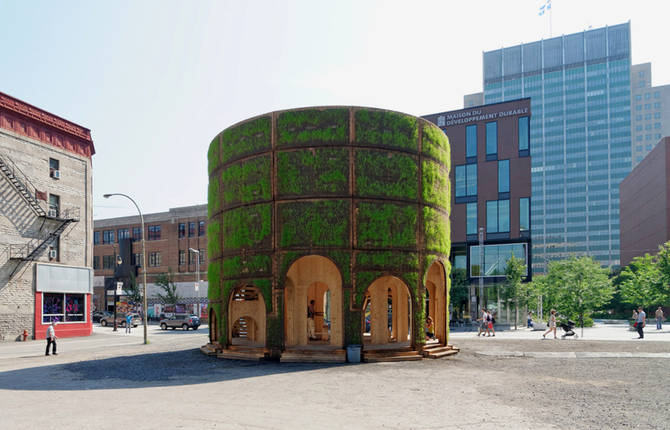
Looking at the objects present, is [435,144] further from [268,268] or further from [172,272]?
[172,272]

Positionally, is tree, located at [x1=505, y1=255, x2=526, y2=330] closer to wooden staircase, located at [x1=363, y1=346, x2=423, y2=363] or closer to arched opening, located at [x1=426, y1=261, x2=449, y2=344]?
arched opening, located at [x1=426, y1=261, x2=449, y2=344]

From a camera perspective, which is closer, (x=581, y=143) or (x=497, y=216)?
(x=497, y=216)

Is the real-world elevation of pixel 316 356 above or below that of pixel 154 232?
below

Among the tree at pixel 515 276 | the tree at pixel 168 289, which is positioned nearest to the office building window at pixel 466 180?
the tree at pixel 515 276

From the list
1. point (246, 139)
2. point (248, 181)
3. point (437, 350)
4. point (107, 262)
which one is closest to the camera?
point (437, 350)

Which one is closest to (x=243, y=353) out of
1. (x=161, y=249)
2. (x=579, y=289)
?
(x=579, y=289)

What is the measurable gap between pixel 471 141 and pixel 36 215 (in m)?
44.1

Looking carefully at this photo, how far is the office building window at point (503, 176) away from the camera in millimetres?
57750

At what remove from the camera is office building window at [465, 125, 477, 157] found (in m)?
59.9

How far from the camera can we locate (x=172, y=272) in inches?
2847

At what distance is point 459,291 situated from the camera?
188 feet

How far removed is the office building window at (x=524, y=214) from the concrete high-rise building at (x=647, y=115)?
453 feet

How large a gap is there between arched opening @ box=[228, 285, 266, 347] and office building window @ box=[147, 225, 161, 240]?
166ft

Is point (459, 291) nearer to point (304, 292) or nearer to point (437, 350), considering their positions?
point (437, 350)
